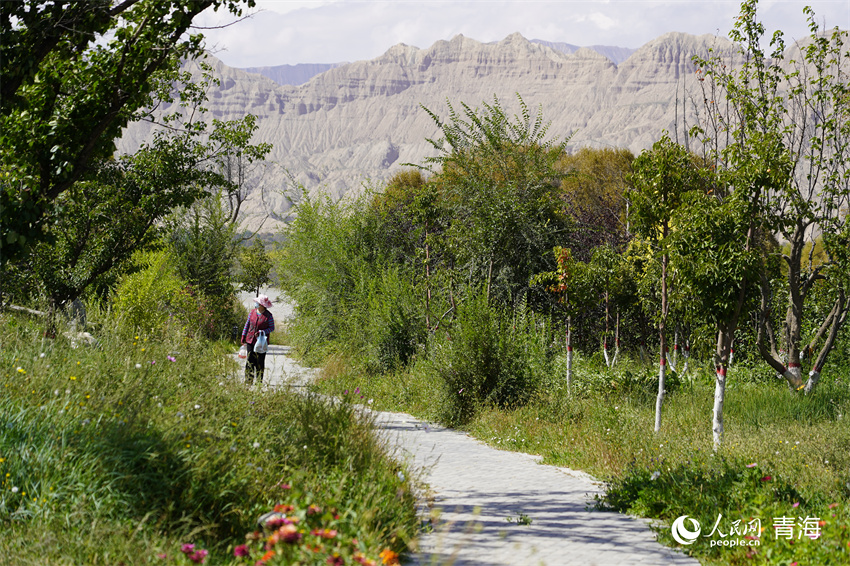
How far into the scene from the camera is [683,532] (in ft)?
17.0

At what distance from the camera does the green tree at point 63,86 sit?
5613 millimetres

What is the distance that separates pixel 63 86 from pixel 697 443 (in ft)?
24.9

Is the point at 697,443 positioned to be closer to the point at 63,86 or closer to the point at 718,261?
the point at 718,261

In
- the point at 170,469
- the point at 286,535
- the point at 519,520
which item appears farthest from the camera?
the point at 519,520

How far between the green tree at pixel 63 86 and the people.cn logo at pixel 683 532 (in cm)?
538

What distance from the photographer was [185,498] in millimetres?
4242

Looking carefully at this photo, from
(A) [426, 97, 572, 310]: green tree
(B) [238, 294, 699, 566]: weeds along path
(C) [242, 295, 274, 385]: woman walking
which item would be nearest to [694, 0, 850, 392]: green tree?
(A) [426, 97, 572, 310]: green tree

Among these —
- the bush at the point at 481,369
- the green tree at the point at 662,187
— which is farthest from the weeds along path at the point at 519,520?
the bush at the point at 481,369

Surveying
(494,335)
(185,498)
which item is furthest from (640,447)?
(185,498)

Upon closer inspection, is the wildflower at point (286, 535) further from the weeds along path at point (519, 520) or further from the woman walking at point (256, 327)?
the woman walking at point (256, 327)

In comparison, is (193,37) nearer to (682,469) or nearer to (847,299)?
(682,469)

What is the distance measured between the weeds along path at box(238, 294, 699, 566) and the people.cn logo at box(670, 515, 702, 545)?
13 centimetres

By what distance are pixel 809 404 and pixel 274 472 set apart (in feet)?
27.0

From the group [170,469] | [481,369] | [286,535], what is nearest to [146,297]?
[481,369]
